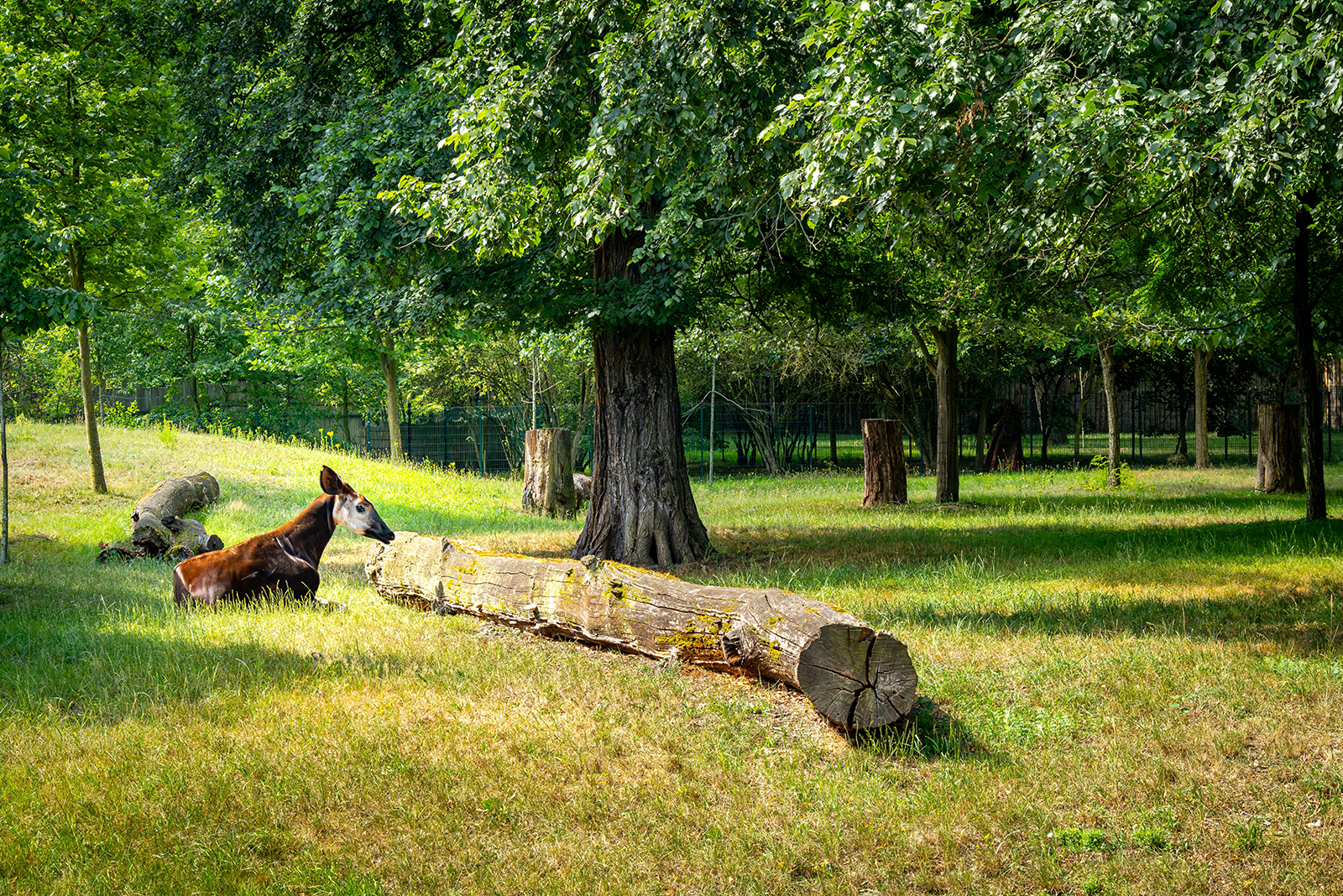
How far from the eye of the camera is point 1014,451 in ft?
86.9

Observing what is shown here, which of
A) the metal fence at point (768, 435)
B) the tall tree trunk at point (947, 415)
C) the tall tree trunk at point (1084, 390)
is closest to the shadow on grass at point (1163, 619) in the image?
the tall tree trunk at point (947, 415)

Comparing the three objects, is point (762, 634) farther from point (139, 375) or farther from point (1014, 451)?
point (139, 375)

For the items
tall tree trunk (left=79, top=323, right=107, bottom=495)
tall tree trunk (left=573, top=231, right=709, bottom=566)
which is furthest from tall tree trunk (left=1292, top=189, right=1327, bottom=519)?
tall tree trunk (left=79, top=323, right=107, bottom=495)

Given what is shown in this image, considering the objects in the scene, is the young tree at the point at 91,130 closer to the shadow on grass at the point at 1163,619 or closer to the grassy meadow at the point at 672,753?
the grassy meadow at the point at 672,753

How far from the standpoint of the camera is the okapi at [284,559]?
26.8ft

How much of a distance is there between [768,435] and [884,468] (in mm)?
10269

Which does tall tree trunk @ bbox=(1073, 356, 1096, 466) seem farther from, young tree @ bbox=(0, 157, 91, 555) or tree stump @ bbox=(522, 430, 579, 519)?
young tree @ bbox=(0, 157, 91, 555)

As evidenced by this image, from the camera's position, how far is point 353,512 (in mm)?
8414

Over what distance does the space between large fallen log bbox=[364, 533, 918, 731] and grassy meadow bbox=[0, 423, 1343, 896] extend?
0.55 ft

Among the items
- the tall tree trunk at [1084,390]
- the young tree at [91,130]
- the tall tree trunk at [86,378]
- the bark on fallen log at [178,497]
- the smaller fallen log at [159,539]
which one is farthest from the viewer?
the tall tree trunk at [1084,390]

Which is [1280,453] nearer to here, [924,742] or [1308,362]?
[1308,362]

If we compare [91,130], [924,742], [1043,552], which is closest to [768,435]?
[1043,552]

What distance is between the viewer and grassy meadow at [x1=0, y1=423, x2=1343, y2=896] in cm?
381

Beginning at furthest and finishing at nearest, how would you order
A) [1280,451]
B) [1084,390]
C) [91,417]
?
[1084,390] < [1280,451] < [91,417]
